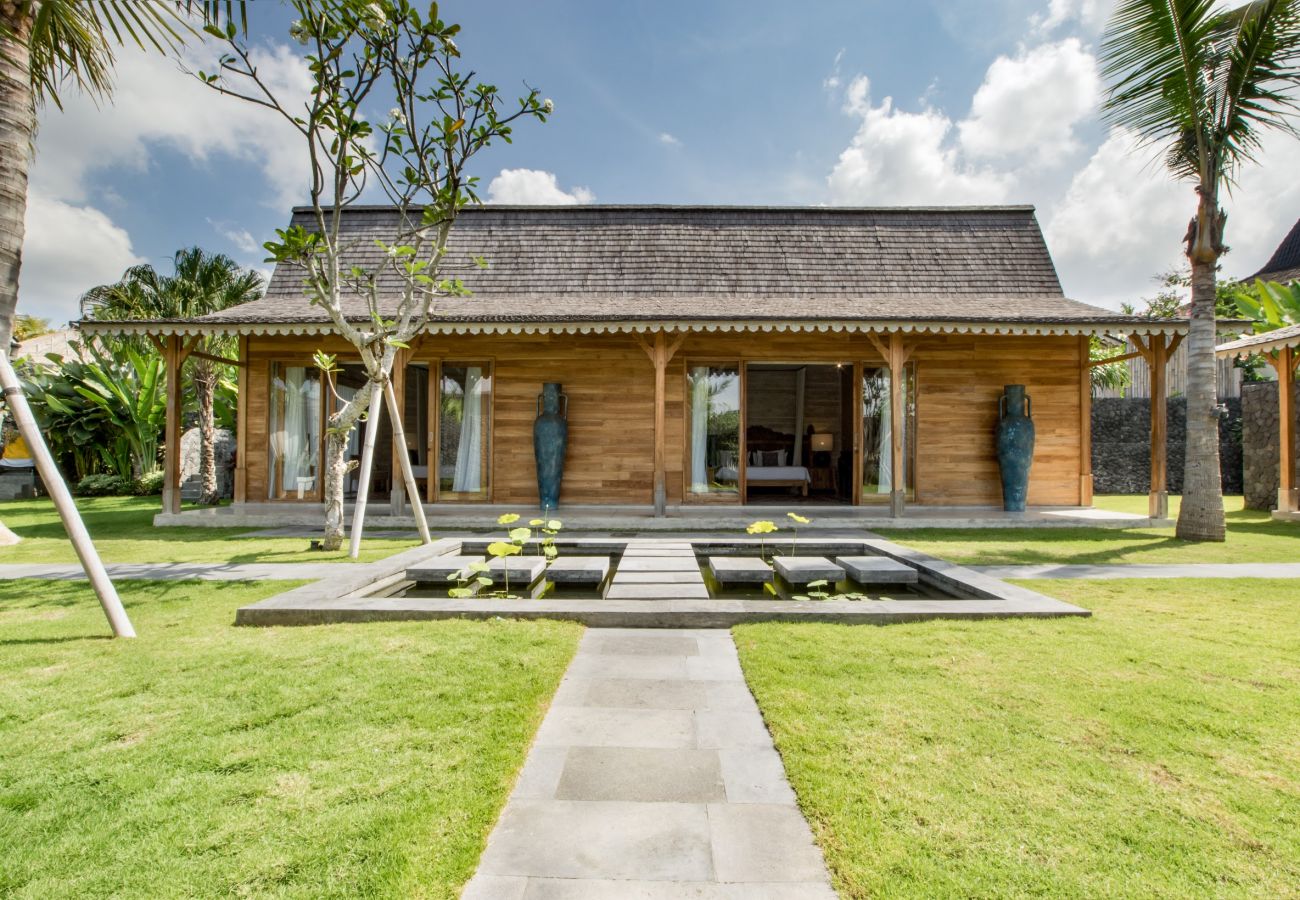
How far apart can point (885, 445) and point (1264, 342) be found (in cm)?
641

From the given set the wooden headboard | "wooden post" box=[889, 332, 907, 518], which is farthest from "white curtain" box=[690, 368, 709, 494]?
the wooden headboard

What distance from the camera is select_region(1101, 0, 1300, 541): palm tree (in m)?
6.93

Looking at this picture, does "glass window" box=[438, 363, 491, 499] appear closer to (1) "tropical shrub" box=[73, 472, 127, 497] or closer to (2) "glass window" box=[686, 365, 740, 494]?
(2) "glass window" box=[686, 365, 740, 494]

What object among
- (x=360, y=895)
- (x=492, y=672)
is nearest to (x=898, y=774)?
(x=360, y=895)

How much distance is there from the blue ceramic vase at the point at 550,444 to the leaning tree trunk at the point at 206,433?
761 centimetres

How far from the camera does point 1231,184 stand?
24.4 feet

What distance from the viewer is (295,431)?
33.8 ft

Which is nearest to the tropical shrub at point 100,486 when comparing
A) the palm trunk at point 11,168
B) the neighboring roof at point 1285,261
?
the palm trunk at point 11,168

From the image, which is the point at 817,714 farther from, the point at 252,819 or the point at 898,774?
the point at 252,819

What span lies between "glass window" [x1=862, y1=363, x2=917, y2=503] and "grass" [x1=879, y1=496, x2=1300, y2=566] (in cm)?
175

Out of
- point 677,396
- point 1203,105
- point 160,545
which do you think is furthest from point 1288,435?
point 160,545

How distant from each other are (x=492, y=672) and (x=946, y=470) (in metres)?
9.24

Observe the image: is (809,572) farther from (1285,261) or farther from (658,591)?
(1285,261)

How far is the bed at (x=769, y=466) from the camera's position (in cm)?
1109
